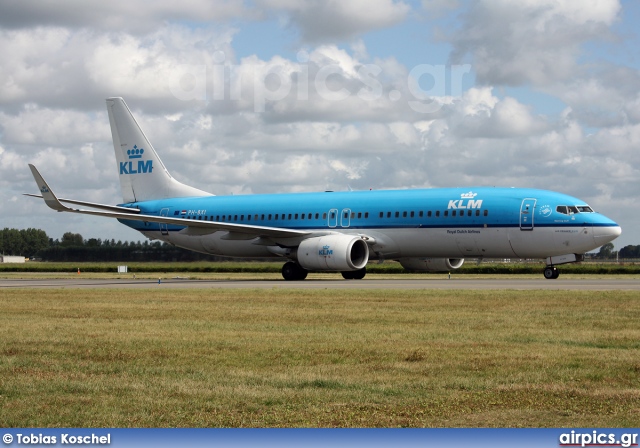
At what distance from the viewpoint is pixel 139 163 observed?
49250mm

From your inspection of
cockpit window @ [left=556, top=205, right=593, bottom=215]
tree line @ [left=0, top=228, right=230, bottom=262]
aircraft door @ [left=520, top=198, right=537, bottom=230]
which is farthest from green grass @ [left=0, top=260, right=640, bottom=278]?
cockpit window @ [left=556, top=205, right=593, bottom=215]

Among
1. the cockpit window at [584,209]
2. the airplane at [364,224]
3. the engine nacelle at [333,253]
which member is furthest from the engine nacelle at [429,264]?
the cockpit window at [584,209]

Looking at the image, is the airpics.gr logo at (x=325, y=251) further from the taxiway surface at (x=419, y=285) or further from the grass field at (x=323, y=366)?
the grass field at (x=323, y=366)

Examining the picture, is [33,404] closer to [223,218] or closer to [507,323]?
[507,323]

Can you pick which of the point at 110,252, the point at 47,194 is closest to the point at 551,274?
the point at 47,194

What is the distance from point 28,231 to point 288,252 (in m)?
86.1

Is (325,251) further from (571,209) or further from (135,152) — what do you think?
(135,152)

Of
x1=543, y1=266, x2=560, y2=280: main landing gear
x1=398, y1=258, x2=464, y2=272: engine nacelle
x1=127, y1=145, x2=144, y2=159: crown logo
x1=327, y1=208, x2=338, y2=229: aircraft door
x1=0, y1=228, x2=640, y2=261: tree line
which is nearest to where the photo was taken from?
x1=543, y1=266, x2=560, y2=280: main landing gear

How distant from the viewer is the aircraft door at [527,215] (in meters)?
35.6

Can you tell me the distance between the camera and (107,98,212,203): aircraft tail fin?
4891 centimetres

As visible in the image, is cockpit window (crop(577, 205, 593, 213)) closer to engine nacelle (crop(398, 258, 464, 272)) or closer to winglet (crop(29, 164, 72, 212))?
engine nacelle (crop(398, 258, 464, 272))

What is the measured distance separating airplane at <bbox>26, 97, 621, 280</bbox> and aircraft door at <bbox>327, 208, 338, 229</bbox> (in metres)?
0.05

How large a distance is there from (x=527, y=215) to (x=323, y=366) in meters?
25.7

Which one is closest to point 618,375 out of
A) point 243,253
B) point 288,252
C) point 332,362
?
point 332,362
